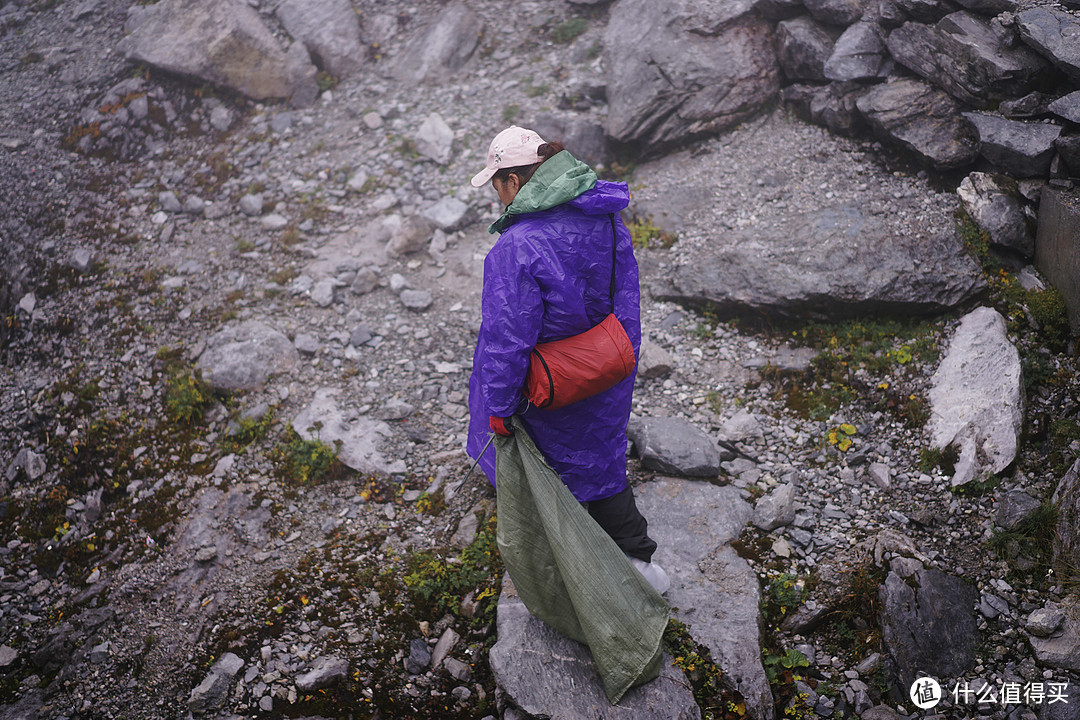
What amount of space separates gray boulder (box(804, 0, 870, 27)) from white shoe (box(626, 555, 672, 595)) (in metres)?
6.59

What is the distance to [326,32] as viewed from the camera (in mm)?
9234

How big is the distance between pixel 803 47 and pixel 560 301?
5881 millimetres

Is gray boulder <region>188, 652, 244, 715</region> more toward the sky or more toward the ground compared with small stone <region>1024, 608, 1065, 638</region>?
more toward the sky

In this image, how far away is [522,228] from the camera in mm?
3074

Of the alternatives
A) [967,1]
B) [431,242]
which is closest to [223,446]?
[431,242]

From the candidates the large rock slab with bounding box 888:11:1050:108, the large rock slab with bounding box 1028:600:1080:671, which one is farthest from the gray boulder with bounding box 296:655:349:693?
the large rock slab with bounding box 888:11:1050:108

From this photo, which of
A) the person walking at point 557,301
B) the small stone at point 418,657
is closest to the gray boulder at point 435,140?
the person walking at point 557,301

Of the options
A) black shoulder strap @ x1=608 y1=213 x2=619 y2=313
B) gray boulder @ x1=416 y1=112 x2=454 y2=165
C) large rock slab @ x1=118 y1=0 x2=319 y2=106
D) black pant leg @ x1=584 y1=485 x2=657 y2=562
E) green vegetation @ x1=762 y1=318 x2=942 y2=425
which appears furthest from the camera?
large rock slab @ x1=118 y1=0 x2=319 y2=106

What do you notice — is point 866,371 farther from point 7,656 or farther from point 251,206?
point 251,206

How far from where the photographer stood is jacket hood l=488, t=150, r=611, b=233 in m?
3.04

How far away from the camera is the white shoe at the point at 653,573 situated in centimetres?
372

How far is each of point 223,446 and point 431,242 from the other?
3.26 m

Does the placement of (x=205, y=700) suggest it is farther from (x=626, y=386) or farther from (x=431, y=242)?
(x=431, y=242)

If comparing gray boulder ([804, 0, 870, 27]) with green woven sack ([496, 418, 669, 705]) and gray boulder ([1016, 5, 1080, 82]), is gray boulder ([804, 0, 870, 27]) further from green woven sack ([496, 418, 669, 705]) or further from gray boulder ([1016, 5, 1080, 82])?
green woven sack ([496, 418, 669, 705])
